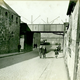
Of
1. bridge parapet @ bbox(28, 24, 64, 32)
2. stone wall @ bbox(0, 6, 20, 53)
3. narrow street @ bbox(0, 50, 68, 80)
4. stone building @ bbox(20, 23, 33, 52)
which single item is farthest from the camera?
stone building @ bbox(20, 23, 33, 52)

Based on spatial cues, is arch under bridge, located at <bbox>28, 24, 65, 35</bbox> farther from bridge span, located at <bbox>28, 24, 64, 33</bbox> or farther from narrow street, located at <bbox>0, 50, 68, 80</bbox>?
narrow street, located at <bbox>0, 50, 68, 80</bbox>

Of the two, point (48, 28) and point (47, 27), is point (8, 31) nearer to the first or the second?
point (47, 27)

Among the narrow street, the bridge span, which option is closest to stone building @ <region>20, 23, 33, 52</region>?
the bridge span

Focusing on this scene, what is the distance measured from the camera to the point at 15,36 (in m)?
22.0

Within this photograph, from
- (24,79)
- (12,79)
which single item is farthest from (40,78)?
(12,79)

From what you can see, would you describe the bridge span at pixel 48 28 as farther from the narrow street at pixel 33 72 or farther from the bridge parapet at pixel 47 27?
the narrow street at pixel 33 72

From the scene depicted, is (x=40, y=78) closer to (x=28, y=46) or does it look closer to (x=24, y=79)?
(x=24, y=79)

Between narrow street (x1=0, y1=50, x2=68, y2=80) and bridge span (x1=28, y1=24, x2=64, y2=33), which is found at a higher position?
bridge span (x1=28, y1=24, x2=64, y2=33)

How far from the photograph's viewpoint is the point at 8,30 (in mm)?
19203

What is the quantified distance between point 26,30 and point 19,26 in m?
1.56

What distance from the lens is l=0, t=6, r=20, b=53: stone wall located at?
17.4 m

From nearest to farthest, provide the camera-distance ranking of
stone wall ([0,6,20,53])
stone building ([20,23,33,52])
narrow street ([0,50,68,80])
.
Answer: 1. narrow street ([0,50,68,80])
2. stone wall ([0,6,20,53])
3. stone building ([20,23,33,52])

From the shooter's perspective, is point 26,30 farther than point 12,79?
Yes

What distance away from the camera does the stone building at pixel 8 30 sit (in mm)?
17430
